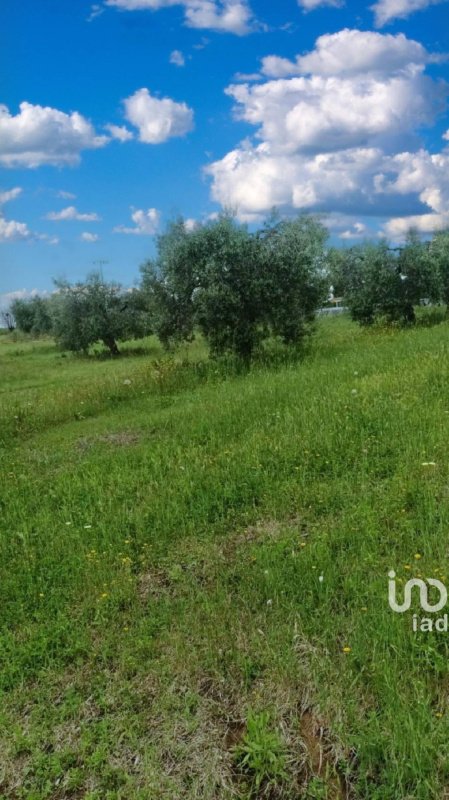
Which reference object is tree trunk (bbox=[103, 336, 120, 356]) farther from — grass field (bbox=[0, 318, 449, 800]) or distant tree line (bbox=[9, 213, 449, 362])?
grass field (bbox=[0, 318, 449, 800])

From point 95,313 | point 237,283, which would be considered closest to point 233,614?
point 237,283

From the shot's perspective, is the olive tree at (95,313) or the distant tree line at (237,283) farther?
the olive tree at (95,313)

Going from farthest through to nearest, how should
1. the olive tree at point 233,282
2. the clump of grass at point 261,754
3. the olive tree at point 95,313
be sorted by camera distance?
the olive tree at point 95,313, the olive tree at point 233,282, the clump of grass at point 261,754

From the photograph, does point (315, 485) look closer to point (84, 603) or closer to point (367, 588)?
point (367, 588)

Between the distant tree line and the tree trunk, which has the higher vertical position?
the distant tree line

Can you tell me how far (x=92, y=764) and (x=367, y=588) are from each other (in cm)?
237

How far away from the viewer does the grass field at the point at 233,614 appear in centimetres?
334

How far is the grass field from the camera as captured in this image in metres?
3.34

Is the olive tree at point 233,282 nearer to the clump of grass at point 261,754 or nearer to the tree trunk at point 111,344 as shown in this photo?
the clump of grass at point 261,754

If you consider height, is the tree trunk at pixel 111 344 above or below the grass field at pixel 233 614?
above

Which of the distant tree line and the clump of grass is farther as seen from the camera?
the distant tree line

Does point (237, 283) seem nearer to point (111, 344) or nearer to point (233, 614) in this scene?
point (233, 614)

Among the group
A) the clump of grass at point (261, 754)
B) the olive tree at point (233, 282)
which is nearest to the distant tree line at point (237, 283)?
the olive tree at point (233, 282)

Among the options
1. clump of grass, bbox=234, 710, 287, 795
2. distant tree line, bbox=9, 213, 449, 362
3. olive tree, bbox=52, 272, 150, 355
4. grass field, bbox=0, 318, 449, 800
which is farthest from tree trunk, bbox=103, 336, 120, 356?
clump of grass, bbox=234, 710, 287, 795
